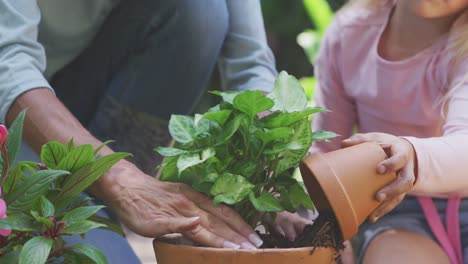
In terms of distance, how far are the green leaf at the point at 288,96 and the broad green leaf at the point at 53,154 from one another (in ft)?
1.27

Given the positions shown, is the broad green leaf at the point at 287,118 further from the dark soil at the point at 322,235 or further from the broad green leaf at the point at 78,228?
the broad green leaf at the point at 78,228

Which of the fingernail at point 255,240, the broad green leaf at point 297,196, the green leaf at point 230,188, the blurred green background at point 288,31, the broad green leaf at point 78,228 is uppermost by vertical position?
the green leaf at point 230,188

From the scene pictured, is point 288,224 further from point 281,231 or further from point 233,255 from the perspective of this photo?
point 233,255

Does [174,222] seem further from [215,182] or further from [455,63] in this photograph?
[455,63]

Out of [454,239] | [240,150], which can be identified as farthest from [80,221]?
[454,239]

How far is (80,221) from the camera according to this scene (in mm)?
1433

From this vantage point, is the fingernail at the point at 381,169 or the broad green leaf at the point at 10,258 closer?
the broad green leaf at the point at 10,258

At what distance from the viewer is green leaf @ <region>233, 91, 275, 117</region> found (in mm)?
1506

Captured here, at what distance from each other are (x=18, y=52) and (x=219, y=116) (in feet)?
1.55

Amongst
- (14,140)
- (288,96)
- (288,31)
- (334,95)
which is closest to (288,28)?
(288,31)

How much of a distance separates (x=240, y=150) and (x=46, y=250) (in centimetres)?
41

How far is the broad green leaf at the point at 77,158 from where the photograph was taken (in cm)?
148

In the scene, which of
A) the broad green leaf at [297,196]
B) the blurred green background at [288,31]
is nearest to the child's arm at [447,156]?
the broad green leaf at [297,196]

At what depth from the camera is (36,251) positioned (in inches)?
53.4
